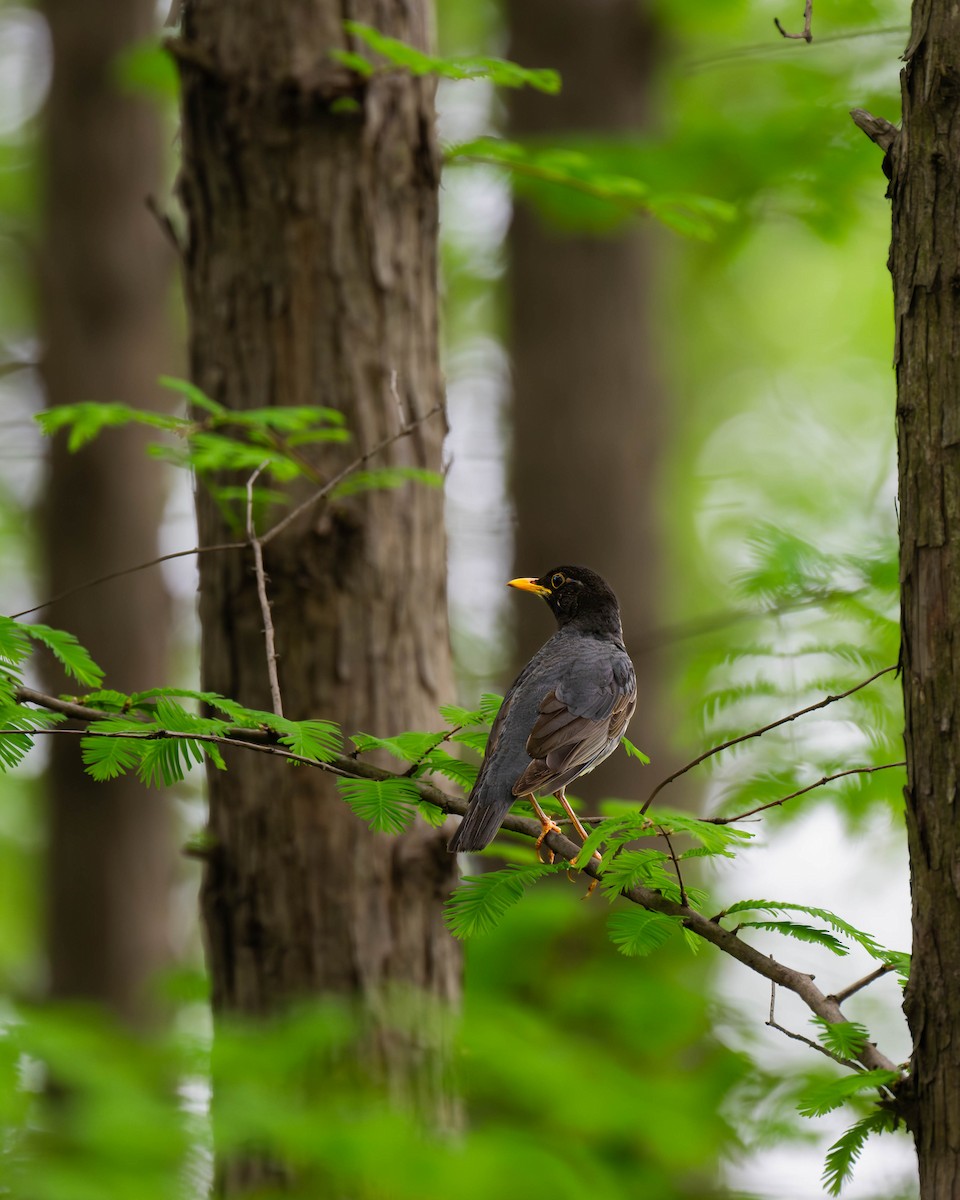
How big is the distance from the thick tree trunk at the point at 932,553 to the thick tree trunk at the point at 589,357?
18.9 ft

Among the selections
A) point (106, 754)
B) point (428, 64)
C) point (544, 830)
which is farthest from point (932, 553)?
point (428, 64)

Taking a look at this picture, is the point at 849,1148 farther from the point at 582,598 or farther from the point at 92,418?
the point at 92,418

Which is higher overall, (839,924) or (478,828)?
(478,828)

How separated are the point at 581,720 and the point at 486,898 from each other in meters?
1.23

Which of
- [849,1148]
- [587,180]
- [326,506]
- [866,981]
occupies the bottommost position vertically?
[849,1148]

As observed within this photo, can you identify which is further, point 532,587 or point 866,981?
point 532,587

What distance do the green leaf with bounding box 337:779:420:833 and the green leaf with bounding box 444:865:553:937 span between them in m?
0.22

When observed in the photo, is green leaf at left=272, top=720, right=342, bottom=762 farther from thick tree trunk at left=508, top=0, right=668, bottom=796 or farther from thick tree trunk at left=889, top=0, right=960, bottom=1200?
thick tree trunk at left=508, top=0, right=668, bottom=796

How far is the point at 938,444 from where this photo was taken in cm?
255

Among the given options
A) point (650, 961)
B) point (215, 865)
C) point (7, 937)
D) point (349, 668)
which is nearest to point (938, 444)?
point (349, 668)

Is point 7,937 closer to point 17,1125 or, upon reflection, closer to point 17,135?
point 17,135

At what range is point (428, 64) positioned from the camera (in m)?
4.27

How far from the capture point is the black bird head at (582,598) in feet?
14.9

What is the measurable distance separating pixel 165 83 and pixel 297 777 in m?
4.76
